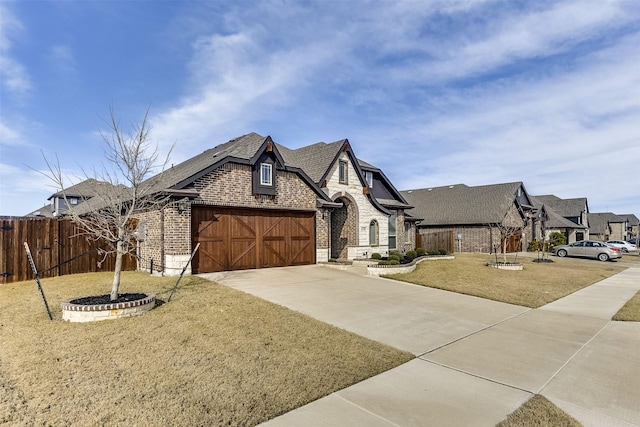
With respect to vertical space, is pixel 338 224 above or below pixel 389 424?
above

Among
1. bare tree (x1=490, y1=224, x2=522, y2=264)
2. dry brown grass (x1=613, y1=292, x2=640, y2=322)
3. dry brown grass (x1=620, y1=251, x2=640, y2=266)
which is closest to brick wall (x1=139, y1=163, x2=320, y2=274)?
dry brown grass (x1=613, y1=292, x2=640, y2=322)

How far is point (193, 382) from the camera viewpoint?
4488mm

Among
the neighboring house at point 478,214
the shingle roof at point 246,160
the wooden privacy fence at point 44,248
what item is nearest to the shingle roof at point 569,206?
the neighboring house at point 478,214

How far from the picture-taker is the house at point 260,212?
12.3 m

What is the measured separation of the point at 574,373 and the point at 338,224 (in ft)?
50.1

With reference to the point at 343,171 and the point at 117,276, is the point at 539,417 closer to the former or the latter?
the point at 117,276

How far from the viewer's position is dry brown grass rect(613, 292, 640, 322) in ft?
28.0

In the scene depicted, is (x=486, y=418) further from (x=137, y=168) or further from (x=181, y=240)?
(x=181, y=240)

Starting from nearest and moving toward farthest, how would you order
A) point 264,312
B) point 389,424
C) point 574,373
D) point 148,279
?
point 389,424 → point 574,373 → point 264,312 → point 148,279

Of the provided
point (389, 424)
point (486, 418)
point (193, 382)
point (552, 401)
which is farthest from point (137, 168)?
point (552, 401)

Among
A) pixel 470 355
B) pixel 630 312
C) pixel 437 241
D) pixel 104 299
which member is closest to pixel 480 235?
pixel 437 241

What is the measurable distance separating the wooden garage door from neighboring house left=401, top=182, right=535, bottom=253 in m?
14.8

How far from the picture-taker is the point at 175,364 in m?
5.00

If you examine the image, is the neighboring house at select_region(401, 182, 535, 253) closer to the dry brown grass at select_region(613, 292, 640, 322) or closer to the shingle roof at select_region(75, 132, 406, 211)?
the shingle roof at select_region(75, 132, 406, 211)
